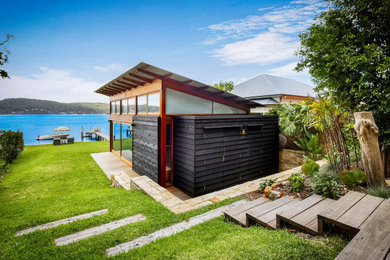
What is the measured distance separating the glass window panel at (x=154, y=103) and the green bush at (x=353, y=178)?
5646 mm

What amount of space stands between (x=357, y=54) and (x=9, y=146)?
50.4 feet

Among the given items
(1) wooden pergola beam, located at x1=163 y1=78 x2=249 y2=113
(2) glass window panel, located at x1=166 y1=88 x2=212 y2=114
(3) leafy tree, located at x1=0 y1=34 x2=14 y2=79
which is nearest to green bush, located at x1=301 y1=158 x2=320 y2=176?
(2) glass window panel, located at x1=166 y1=88 x2=212 y2=114

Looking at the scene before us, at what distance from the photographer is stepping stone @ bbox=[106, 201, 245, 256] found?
8.21ft

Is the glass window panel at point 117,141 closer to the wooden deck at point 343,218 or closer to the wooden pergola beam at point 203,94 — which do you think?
the wooden pergola beam at point 203,94

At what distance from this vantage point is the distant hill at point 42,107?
221 feet

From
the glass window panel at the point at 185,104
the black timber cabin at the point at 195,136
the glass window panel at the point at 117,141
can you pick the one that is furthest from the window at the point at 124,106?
the glass window panel at the point at 185,104

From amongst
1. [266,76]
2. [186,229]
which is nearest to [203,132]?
[186,229]

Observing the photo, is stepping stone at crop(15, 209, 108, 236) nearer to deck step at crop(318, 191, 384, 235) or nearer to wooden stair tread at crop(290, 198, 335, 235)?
wooden stair tread at crop(290, 198, 335, 235)

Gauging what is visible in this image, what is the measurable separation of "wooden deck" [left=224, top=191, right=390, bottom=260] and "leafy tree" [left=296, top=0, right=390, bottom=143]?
2.54m

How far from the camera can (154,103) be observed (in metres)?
7.30

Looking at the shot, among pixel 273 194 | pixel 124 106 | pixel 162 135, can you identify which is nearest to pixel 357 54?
pixel 273 194

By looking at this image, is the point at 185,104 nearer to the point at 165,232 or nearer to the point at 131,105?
the point at 131,105

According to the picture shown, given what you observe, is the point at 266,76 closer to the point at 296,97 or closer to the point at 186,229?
the point at 296,97

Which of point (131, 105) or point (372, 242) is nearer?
point (372, 242)
